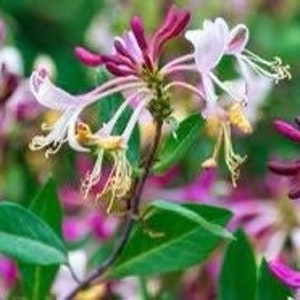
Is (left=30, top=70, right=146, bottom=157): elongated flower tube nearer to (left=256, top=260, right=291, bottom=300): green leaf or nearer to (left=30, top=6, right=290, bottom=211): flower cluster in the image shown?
(left=30, top=6, right=290, bottom=211): flower cluster

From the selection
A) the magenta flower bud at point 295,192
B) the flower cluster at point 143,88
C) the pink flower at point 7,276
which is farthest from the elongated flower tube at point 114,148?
the pink flower at point 7,276

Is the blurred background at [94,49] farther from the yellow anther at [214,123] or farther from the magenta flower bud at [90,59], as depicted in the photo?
the magenta flower bud at [90,59]

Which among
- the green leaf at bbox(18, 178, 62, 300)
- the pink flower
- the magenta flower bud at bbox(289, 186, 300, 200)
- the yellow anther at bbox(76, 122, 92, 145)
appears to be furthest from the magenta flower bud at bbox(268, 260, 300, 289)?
the pink flower

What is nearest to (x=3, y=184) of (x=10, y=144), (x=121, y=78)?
(x=10, y=144)

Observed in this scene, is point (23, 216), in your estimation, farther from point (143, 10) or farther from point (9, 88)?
point (143, 10)

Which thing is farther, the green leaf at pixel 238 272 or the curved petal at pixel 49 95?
the green leaf at pixel 238 272

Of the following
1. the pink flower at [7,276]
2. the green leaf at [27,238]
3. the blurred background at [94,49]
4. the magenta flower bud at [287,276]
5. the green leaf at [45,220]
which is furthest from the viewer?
the blurred background at [94,49]
